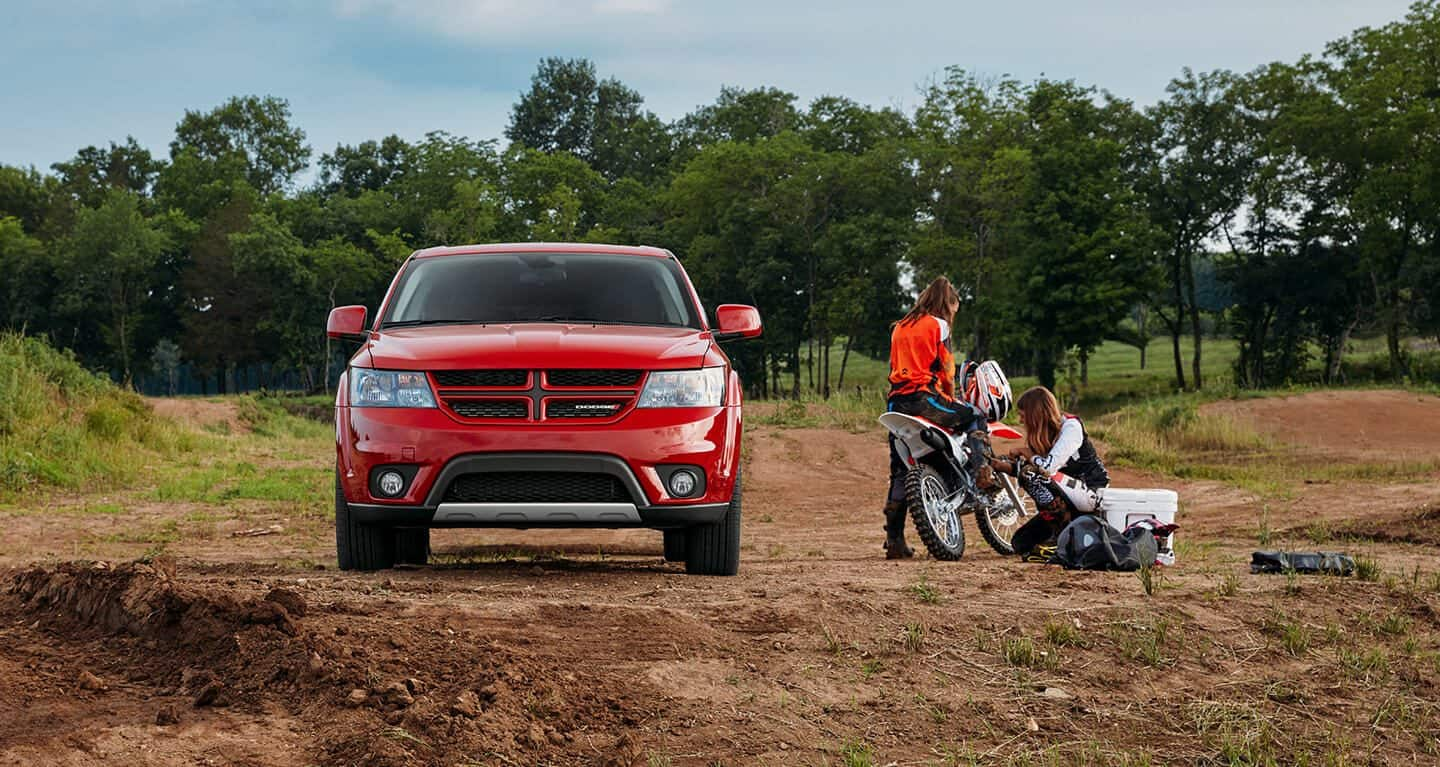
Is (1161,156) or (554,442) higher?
(1161,156)

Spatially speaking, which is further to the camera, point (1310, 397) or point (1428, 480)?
point (1310, 397)

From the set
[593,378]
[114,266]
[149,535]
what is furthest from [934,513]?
[114,266]

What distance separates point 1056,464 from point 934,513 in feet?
3.41

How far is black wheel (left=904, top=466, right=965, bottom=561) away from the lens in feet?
32.1

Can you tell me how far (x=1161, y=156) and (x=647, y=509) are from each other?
200 feet

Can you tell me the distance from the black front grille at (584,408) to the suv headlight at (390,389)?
64cm

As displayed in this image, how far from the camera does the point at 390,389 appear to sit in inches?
301

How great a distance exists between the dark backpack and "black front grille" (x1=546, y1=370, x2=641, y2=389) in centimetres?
316

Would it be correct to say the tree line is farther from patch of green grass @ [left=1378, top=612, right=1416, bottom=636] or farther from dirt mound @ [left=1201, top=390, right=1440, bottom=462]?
patch of green grass @ [left=1378, top=612, right=1416, bottom=636]

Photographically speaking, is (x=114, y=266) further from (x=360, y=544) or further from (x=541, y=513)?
(x=541, y=513)

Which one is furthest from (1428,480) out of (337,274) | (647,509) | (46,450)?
(337,274)

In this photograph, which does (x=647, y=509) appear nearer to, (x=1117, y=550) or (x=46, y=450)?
(x=1117, y=550)

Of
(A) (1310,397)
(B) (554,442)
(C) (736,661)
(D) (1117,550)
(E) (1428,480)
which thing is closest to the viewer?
(C) (736,661)

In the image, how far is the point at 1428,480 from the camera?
63.0 feet
